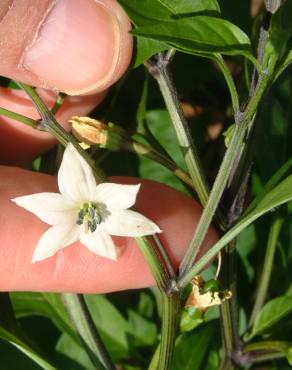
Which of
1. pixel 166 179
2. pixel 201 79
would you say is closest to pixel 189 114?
pixel 201 79

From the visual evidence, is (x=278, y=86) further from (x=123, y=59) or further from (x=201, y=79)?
(x=123, y=59)

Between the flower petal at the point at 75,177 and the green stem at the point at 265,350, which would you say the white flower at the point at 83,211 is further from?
the green stem at the point at 265,350

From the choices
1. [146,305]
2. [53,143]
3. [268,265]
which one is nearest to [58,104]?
[53,143]

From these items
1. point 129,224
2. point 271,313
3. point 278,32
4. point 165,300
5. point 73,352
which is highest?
point 278,32

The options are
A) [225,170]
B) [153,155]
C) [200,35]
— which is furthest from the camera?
[153,155]

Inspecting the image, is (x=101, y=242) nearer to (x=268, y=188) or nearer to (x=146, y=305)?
(x=268, y=188)

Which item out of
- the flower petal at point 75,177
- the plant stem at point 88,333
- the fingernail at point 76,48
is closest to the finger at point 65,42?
the fingernail at point 76,48

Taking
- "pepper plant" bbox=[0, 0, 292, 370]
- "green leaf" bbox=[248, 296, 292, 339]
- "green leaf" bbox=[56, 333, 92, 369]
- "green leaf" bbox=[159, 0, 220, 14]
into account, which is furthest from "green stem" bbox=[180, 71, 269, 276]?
"green leaf" bbox=[56, 333, 92, 369]
